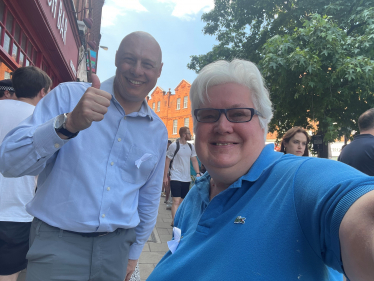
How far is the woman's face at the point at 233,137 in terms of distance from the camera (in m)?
1.17

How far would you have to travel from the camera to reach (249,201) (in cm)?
97

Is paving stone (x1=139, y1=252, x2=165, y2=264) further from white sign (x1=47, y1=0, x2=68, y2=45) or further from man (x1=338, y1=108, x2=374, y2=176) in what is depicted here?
white sign (x1=47, y1=0, x2=68, y2=45)

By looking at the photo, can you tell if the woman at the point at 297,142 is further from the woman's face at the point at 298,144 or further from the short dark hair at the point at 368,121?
the short dark hair at the point at 368,121

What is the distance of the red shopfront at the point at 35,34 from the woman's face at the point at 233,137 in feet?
13.7

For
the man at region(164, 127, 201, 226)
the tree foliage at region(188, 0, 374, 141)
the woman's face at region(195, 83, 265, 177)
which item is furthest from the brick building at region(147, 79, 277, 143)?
the woman's face at region(195, 83, 265, 177)

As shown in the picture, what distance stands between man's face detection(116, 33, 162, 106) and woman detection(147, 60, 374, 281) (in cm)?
64

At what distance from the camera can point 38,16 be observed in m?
4.91

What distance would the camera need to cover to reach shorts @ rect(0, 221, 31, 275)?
6.69ft

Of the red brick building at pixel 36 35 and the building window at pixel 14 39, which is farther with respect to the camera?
the red brick building at pixel 36 35

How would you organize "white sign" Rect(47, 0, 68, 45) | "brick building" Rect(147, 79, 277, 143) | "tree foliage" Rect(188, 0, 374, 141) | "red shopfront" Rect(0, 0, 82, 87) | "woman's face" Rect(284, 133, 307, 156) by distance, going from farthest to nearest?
"brick building" Rect(147, 79, 277, 143) → "tree foliage" Rect(188, 0, 374, 141) → "white sign" Rect(47, 0, 68, 45) → "red shopfront" Rect(0, 0, 82, 87) → "woman's face" Rect(284, 133, 307, 156)

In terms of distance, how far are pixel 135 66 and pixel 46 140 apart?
2.63 feet

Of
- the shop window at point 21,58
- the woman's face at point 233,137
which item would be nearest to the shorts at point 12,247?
the woman's face at point 233,137

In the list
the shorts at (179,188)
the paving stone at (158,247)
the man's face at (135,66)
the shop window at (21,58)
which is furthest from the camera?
the shorts at (179,188)

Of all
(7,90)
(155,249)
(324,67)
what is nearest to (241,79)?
(7,90)
